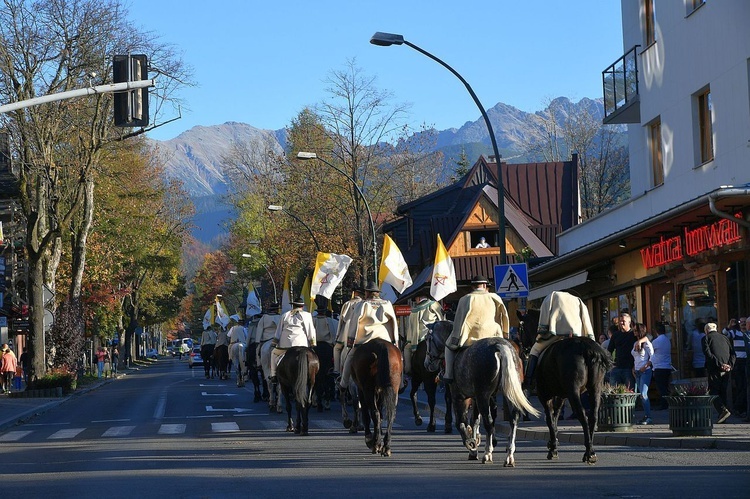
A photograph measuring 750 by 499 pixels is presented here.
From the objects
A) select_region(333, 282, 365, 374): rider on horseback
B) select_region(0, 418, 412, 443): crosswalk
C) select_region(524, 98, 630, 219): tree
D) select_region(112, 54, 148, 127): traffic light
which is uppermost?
select_region(524, 98, 630, 219): tree

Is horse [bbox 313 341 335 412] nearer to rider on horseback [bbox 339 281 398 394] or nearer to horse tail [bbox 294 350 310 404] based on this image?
horse tail [bbox 294 350 310 404]

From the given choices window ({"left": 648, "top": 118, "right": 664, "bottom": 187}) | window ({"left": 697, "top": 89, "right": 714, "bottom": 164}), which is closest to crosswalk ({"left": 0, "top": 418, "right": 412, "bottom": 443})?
window ({"left": 697, "top": 89, "right": 714, "bottom": 164})

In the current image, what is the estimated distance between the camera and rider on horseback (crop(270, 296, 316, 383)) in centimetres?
2031

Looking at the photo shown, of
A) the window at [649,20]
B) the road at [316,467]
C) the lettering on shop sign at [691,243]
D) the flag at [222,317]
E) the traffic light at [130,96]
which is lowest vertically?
the road at [316,467]

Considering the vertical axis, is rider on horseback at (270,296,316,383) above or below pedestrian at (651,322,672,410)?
above

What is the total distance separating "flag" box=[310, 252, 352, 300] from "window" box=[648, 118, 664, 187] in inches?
316

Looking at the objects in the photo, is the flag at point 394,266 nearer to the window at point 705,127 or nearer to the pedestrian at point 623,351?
the window at point 705,127

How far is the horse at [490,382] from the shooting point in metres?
13.4

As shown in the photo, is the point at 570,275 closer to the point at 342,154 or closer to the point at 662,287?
the point at 662,287

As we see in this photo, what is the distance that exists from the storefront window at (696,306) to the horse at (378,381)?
942cm

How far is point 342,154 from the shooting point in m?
49.9

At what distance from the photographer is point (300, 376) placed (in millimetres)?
18875

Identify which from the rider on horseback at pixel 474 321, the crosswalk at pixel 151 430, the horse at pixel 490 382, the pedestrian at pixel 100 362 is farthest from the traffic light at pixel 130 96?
the pedestrian at pixel 100 362

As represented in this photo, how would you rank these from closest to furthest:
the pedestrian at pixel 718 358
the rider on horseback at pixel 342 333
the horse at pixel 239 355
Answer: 1. the rider on horseback at pixel 342 333
2. the pedestrian at pixel 718 358
3. the horse at pixel 239 355
